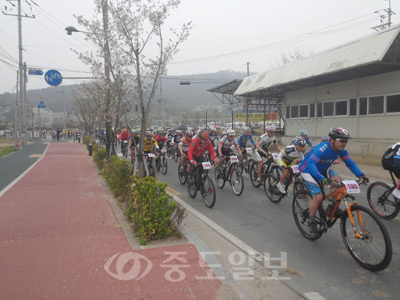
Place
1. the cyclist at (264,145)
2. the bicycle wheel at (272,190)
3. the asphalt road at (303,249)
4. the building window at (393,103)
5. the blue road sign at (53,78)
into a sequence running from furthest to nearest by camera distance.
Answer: the blue road sign at (53,78) < the building window at (393,103) < the cyclist at (264,145) < the bicycle wheel at (272,190) < the asphalt road at (303,249)

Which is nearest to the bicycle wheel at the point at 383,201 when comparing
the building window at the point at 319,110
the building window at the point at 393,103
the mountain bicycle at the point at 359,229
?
the mountain bicycle at the point at 359,229

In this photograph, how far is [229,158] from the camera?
9.68 metres

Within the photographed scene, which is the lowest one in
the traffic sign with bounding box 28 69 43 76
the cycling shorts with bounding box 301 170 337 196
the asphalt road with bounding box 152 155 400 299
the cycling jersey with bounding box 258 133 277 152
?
the asphalt road with bounding box 152 155 400 299

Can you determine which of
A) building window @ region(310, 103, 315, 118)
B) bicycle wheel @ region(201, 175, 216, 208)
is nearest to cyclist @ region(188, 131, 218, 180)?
bicycle wheel @ region(201, 175, 216, 208)

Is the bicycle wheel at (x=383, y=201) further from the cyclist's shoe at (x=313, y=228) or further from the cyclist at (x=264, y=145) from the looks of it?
the cyclist at (x=264, y=145)

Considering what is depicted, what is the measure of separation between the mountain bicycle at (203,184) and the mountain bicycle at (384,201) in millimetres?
3356

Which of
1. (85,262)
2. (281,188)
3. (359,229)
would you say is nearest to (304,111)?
(281,188)

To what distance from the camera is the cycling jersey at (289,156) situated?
7.87 m

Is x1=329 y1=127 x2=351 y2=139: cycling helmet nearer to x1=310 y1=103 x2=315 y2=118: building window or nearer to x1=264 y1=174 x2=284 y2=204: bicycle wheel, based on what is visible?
x1=264 y1=174 x2=284 y2=204: bicycle wheel

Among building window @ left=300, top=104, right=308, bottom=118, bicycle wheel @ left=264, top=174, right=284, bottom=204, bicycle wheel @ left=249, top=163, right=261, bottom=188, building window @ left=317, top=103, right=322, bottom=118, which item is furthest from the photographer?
building window @ left=300, top=104, right=308, bottom=118

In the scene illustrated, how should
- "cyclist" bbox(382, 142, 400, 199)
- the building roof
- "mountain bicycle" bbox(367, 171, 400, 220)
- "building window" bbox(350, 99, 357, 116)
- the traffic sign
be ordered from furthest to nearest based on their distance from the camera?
the traffic sign, "building window" bbox(350, 99, 357, 116), the building roof, "mountain bicycle" bbox(367, 171, 400, 220), "cyclist" bbox(382, 142, 400, 199)

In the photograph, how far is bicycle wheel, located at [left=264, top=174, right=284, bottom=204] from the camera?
25.9ft

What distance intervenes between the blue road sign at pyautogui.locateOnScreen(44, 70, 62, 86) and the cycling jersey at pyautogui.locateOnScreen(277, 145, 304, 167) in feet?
56.3

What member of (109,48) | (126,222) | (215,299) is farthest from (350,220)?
(109,48)
